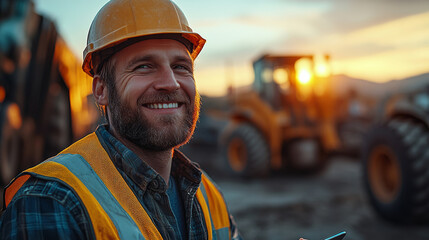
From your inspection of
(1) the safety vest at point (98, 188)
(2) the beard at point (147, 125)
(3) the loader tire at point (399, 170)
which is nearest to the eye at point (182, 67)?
(2) the beard at point (147, 125)

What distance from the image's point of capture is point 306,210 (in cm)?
596

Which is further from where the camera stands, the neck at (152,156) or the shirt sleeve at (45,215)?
the neck at (152,156)

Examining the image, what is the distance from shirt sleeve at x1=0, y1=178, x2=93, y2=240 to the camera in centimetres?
109

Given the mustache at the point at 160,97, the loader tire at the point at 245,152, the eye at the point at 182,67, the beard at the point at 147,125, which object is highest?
the eye at the point at 182,67

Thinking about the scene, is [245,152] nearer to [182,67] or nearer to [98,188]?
[182,67]

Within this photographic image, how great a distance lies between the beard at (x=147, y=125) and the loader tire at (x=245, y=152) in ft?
22.8

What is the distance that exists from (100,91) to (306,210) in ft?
16.2

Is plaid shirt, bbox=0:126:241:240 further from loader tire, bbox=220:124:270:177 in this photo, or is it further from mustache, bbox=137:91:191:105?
loader tire, bbox=220:124:270:177

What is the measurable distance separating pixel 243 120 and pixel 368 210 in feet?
14.6

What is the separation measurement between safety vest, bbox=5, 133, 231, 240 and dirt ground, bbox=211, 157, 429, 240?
3712 mm

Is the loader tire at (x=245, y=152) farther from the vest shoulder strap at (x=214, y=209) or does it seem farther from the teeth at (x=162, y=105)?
the teeth at (x=162, y=105)

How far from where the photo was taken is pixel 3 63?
193 inches

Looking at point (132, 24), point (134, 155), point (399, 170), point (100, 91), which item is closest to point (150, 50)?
point (132, 24)

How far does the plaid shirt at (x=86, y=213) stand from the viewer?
3.60 ft
